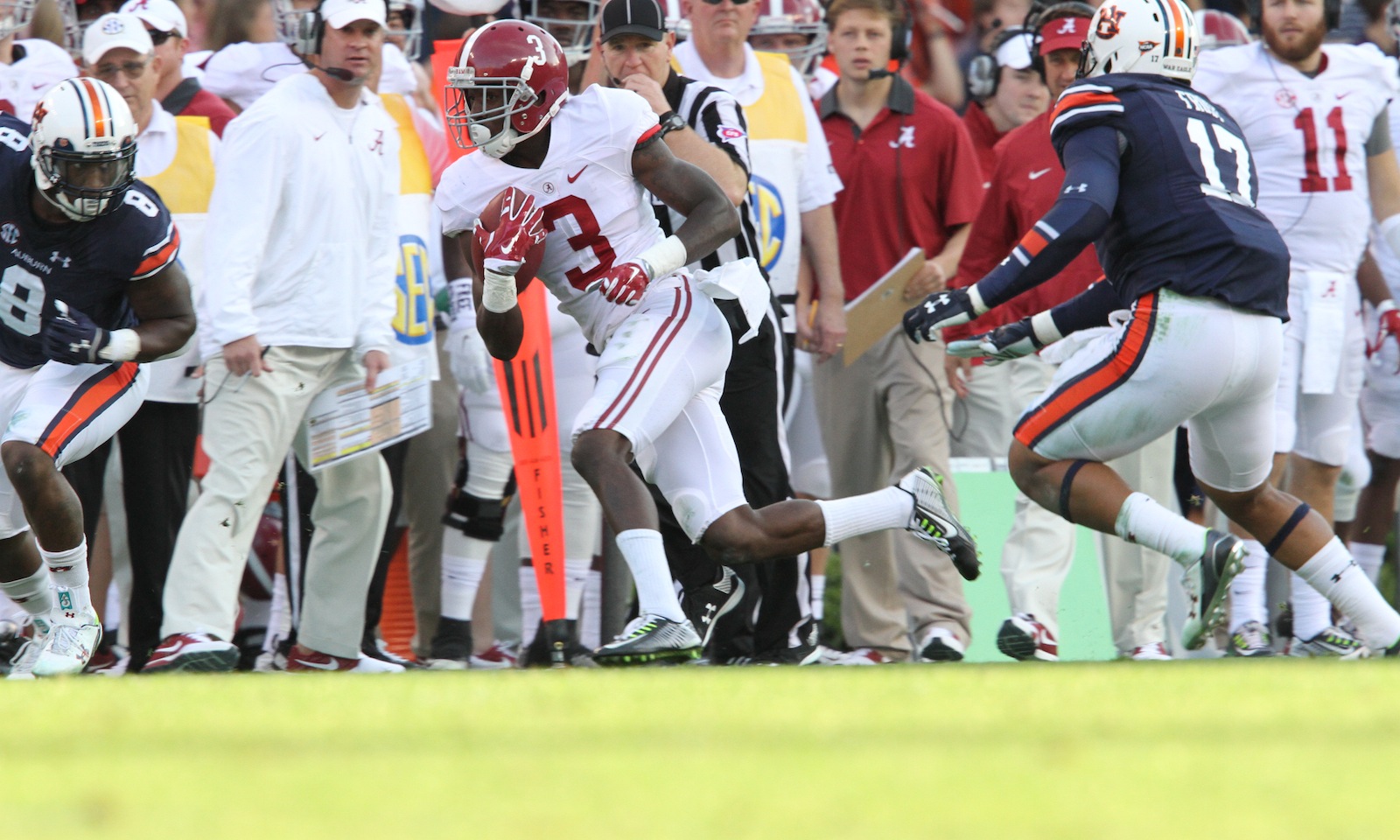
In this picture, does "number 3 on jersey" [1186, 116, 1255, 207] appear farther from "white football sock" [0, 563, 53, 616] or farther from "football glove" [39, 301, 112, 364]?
"white football sock" [0, 563, 53, 616]

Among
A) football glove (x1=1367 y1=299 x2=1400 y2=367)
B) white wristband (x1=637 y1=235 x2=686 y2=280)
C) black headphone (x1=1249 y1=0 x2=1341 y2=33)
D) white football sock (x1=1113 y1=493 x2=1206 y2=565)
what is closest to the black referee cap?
white wristband (x1=637 y1=235 x2=686 y2=280)

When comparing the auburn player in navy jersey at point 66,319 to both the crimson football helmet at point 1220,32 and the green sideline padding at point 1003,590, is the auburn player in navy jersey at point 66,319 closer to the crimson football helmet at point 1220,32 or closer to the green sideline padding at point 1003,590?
the green sideline padding at point 1003,590

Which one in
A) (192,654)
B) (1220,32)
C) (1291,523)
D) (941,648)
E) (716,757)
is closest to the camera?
(716,757)

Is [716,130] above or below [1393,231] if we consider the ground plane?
above

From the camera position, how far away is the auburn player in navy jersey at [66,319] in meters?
5.10

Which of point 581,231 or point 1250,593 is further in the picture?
point 1250,593

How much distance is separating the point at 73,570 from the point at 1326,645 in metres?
3.95

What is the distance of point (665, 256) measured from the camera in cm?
458

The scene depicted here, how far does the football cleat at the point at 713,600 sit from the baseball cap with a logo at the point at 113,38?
272 centimetres

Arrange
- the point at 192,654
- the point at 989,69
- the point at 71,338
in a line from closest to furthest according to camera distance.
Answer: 1. the point at 71,338
2. the point at 192,654
3. the point at 989,69

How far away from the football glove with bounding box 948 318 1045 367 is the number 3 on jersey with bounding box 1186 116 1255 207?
67 centimetres

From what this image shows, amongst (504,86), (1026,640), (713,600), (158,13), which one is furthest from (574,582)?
(158,13)

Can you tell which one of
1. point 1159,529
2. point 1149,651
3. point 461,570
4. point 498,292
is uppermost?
point 498,292

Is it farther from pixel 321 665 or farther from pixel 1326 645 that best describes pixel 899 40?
pixel 321 665
